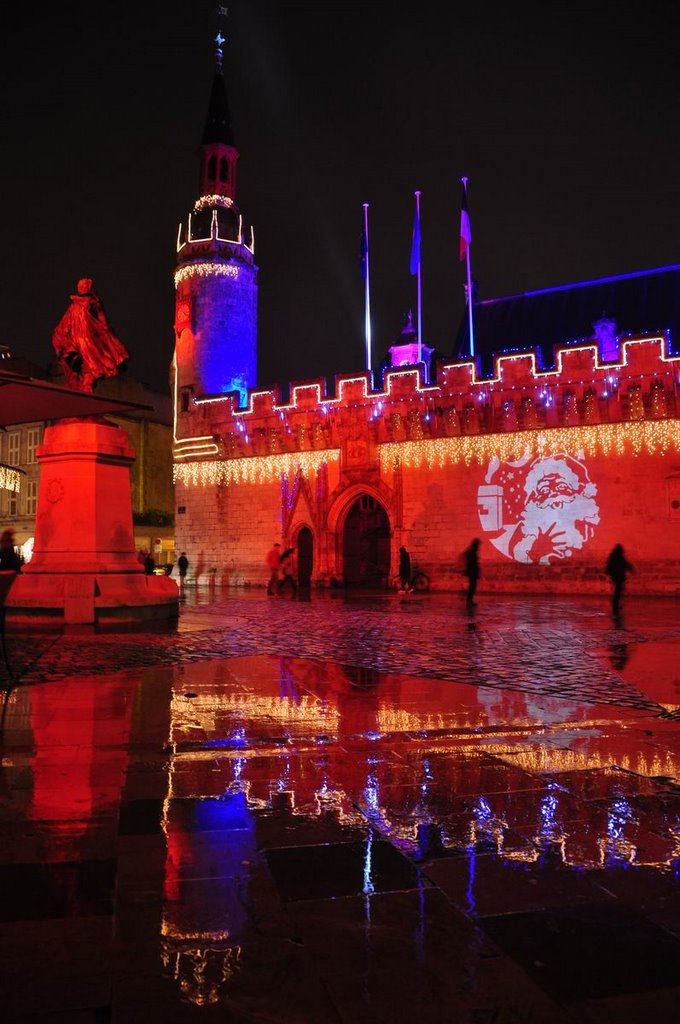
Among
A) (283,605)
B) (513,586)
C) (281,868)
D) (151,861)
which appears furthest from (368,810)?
(513,586)

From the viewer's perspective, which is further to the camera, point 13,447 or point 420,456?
point 13,447

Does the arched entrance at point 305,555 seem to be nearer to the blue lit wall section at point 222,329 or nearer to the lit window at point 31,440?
the blue lit wall section at point 222,329

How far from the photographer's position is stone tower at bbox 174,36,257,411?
29.6m

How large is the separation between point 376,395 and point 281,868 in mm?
24124

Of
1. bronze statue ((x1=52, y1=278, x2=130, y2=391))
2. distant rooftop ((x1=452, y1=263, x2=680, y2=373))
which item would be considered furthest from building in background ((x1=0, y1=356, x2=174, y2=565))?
bronze statue ((x1=52, y1=278, x2=130, y2=391))

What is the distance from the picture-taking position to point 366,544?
3192 centimetres

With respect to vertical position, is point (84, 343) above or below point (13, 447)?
below

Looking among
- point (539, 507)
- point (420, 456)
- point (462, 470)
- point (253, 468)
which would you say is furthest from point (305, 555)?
point (539, 507)

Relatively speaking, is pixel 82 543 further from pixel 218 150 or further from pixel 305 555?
pixel 218 150

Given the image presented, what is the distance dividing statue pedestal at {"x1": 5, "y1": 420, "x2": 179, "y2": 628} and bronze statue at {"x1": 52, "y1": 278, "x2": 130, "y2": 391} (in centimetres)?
77

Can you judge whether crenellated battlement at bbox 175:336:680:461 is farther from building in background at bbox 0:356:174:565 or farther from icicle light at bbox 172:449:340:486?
building in background at bbox 0:356:174:565

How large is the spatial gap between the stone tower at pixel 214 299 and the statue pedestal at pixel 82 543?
18527 mm

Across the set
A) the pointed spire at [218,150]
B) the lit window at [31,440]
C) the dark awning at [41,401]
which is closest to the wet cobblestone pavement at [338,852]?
the dark awning at [41,401]

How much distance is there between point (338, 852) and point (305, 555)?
25635 millimetres
